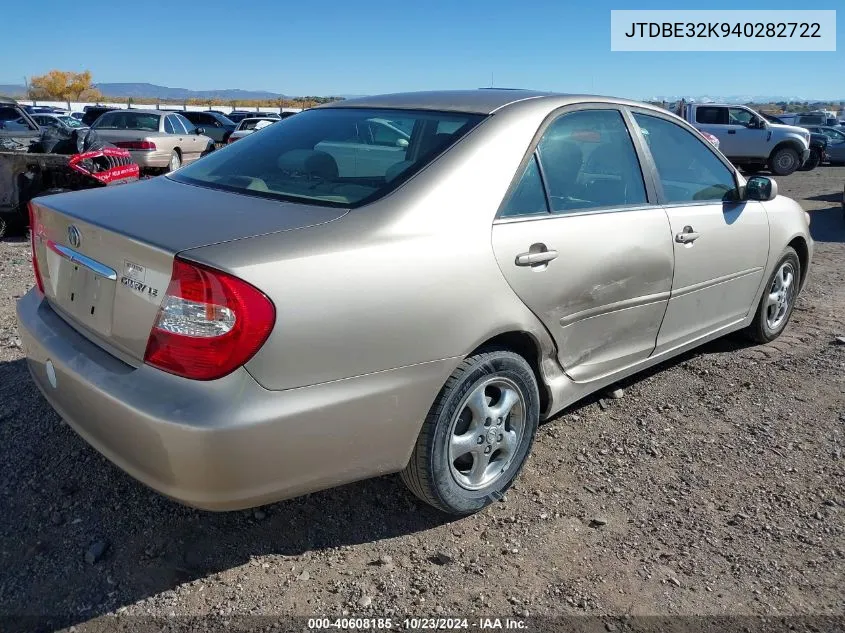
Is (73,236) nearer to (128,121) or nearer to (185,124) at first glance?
(128,121)

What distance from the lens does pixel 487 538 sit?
2709 millimetres

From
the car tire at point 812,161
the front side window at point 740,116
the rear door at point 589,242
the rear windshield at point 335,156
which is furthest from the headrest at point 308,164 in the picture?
the car tire at point 812,161

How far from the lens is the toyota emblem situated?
2.48m

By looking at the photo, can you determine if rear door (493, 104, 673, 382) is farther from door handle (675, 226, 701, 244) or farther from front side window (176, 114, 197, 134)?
front side window (176, 114, 197, 134)

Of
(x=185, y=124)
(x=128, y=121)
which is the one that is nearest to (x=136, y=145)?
(x=128, y=121)

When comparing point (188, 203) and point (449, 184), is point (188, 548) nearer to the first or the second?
point (188, 203)

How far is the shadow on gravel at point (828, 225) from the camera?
9.55 metres

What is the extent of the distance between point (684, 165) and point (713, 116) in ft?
53.1

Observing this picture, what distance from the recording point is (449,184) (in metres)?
2.57

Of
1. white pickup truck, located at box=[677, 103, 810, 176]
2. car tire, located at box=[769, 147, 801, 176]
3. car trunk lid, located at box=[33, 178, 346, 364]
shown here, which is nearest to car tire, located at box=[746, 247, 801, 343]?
car trunk lid, located at box=[33, 178, 346, 364]

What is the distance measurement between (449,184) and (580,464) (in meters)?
1.49

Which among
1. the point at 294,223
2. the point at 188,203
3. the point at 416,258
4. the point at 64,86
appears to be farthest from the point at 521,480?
the point at 64,86

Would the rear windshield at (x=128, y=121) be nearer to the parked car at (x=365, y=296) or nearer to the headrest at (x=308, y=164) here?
the parked car at (x=365, y=296)

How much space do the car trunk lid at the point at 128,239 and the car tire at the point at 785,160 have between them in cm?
1917
